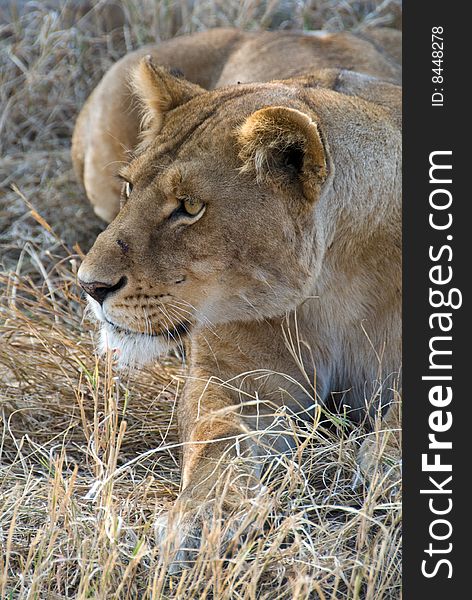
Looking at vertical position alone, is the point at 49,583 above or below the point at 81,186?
below

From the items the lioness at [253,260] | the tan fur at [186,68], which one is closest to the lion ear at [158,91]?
the lioness at [253,260]

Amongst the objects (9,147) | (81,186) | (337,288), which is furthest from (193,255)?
(9,147)

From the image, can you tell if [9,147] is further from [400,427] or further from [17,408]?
[400,427]

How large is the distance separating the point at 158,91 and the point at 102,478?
1.17 meters

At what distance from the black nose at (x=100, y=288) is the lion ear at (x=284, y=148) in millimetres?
446

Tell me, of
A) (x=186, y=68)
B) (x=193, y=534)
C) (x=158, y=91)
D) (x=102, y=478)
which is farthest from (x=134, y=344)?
(x=186, y=68)

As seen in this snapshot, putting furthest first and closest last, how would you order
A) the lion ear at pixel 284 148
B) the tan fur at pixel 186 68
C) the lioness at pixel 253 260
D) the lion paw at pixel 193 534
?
1. the tan fur at pixel 186 68
2. the lioness at pixel 253 260
3. the lion ear at pixel 284 148
4. the lion paw at pixel 193 534

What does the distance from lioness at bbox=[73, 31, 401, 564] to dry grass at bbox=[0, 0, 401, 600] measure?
125mm

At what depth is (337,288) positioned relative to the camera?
3010 millimetres

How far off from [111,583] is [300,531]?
19.8 inches

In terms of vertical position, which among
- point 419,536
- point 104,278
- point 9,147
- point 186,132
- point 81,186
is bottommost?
point 419,536

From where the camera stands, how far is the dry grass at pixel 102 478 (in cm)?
241

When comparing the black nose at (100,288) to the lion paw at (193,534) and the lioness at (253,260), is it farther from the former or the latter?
the lion paw at (193,534)

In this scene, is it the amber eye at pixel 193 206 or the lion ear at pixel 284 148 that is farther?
the amber eye at pixel 193 206
